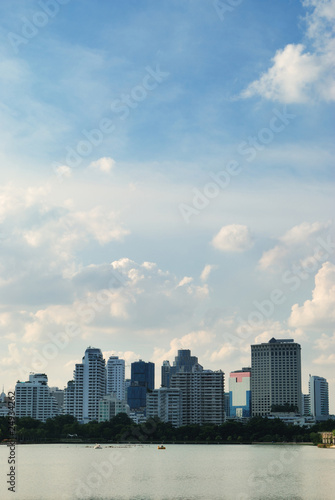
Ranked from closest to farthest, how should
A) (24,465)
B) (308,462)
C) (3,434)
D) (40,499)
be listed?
(40,499) → (24,465) → (308,462) → (3,434)

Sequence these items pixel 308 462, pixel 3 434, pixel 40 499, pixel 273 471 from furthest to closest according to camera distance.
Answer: pixel 3 434 < pixel 308 462 < pixel 273 471 < pixel 40 499

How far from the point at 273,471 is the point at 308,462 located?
71.8 ft

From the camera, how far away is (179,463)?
385 feet

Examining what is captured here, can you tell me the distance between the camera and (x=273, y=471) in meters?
100

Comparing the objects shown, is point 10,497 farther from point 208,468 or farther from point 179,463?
point 179,463

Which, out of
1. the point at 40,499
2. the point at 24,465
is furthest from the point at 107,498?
the point at 24,465

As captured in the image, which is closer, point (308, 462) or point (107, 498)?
point (107, 498)

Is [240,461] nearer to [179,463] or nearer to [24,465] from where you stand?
[179,463]

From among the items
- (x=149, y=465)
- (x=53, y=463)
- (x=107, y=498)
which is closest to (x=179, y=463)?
(x=149, y=465)

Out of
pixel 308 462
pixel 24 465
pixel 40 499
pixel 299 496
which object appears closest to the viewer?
pixel 40 499

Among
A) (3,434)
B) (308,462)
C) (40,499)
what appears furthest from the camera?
(3,434)

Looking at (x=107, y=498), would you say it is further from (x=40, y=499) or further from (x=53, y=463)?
(x=53, y=463)

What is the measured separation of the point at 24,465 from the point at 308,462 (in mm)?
49499

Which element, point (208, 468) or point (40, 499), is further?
point (208, 468)
